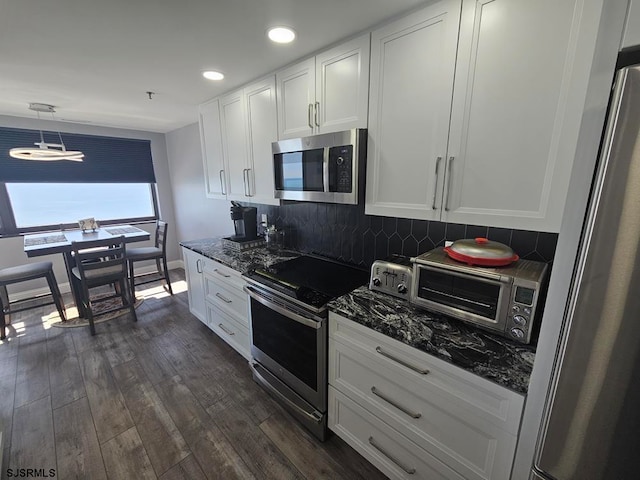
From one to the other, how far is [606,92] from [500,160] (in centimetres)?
54

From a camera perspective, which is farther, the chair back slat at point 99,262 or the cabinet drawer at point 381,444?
the chair back slat at point 99,262

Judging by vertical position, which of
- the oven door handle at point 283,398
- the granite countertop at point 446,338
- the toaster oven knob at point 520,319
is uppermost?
the toaster oven knob at point 520,319

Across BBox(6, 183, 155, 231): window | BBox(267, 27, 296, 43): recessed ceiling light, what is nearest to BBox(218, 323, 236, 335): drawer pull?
BBox(267, 27, 296, 43): recessed ceiling light

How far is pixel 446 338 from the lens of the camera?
1067 mm

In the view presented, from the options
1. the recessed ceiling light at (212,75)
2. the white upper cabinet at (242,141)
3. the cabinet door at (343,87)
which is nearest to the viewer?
the cabinet door at (343,87)

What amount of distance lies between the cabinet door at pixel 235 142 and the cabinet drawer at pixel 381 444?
1.79 metres

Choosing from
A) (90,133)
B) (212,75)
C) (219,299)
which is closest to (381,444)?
(219,299)

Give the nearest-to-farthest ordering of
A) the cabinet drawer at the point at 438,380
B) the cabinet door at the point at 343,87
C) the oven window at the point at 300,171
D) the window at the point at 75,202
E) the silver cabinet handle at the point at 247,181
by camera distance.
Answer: the cabinet drawer at the point at 438,380 < the cabinet door at the point at 343,87 < the oven window at the point at 300,171 < the silver cabinet handle at the point at 247,181 < the window at the point at 75,202

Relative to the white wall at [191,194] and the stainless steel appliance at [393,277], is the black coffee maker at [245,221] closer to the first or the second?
the white wall at [191,194]

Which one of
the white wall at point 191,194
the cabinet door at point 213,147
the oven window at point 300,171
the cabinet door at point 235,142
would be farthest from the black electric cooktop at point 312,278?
the white wall at point 191,194

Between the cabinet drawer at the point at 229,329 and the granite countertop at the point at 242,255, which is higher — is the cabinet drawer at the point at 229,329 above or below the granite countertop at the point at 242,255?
below

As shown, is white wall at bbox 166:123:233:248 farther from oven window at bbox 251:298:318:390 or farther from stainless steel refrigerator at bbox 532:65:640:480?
stainless steel refrigerator at bbox 532:65:640:480

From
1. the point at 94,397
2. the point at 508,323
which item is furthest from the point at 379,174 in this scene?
the point at 94,397

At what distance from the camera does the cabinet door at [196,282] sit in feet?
8.36
